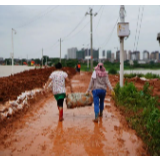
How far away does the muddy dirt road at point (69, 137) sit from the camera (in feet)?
13.8

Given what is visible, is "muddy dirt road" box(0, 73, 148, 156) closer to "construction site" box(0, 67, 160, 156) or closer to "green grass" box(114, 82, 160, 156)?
"construction site" box(0, 67, 160, 156)

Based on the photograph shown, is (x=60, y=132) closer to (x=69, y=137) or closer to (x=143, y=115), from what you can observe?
(x=69, y=137)

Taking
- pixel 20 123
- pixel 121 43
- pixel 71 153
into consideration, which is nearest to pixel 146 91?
pixel 121 43

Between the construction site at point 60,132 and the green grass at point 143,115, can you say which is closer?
the construction site at point 60,132

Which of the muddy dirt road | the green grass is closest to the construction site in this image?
the muddy dirt road

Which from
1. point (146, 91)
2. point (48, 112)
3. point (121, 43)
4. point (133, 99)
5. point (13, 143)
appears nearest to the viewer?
point (13, 143)

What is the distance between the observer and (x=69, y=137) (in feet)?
16.4

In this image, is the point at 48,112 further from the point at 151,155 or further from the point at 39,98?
the point at 151,155

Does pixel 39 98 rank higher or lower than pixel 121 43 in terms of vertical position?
lower

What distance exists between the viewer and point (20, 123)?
6.11 meters

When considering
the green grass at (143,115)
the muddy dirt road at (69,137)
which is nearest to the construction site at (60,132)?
the muddy dirt road at (69,137)

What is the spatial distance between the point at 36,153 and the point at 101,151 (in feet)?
3.94

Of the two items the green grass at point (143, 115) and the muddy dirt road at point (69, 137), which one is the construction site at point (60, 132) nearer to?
the muddy dirt road at point (69, 137)
